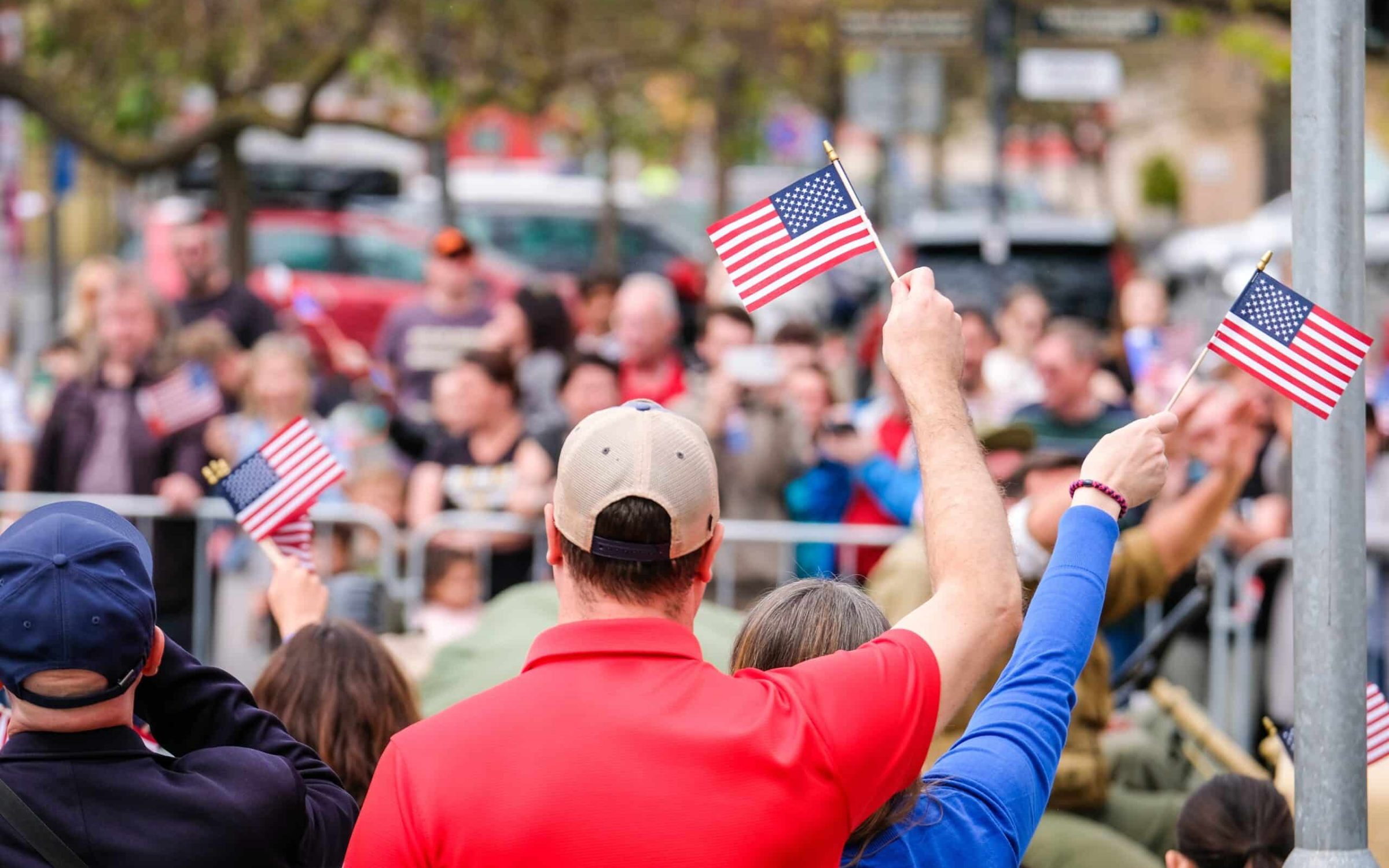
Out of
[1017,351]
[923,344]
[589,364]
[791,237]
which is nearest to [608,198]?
[1017,351]

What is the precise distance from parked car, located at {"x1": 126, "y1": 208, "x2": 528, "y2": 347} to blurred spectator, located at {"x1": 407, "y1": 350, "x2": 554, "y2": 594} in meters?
11.3

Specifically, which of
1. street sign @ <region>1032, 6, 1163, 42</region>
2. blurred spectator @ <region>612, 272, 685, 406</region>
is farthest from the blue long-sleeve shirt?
street sign @ <region>1032, 6, 1163, 42</region>

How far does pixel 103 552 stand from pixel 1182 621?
15.2 ft

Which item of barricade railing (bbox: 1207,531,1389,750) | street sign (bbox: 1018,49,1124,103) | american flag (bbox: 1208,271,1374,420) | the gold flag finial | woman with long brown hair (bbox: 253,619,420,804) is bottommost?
barricade railing (bbox: 1207,531,1389,750)

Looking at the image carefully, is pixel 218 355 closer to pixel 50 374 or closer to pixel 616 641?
pixel 50 374

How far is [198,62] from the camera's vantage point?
15867 mm

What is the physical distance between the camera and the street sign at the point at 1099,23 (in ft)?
44.8

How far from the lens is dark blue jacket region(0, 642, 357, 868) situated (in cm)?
269

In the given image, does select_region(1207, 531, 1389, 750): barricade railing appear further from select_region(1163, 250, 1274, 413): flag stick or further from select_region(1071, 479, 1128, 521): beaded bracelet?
select_region(1071, 479, 1128, 521): beaded bracelet

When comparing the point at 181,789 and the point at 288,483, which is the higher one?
the point at 288,483

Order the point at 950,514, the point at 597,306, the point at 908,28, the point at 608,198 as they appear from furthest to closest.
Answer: the point at 608,198
the point at 908,28
the point at 597,306
the point at 950,514

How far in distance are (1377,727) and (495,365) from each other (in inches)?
198

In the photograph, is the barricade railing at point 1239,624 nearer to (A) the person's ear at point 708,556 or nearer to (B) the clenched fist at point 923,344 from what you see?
(B) the clenched fist at point 923,344

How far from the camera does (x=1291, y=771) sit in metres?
4.57
